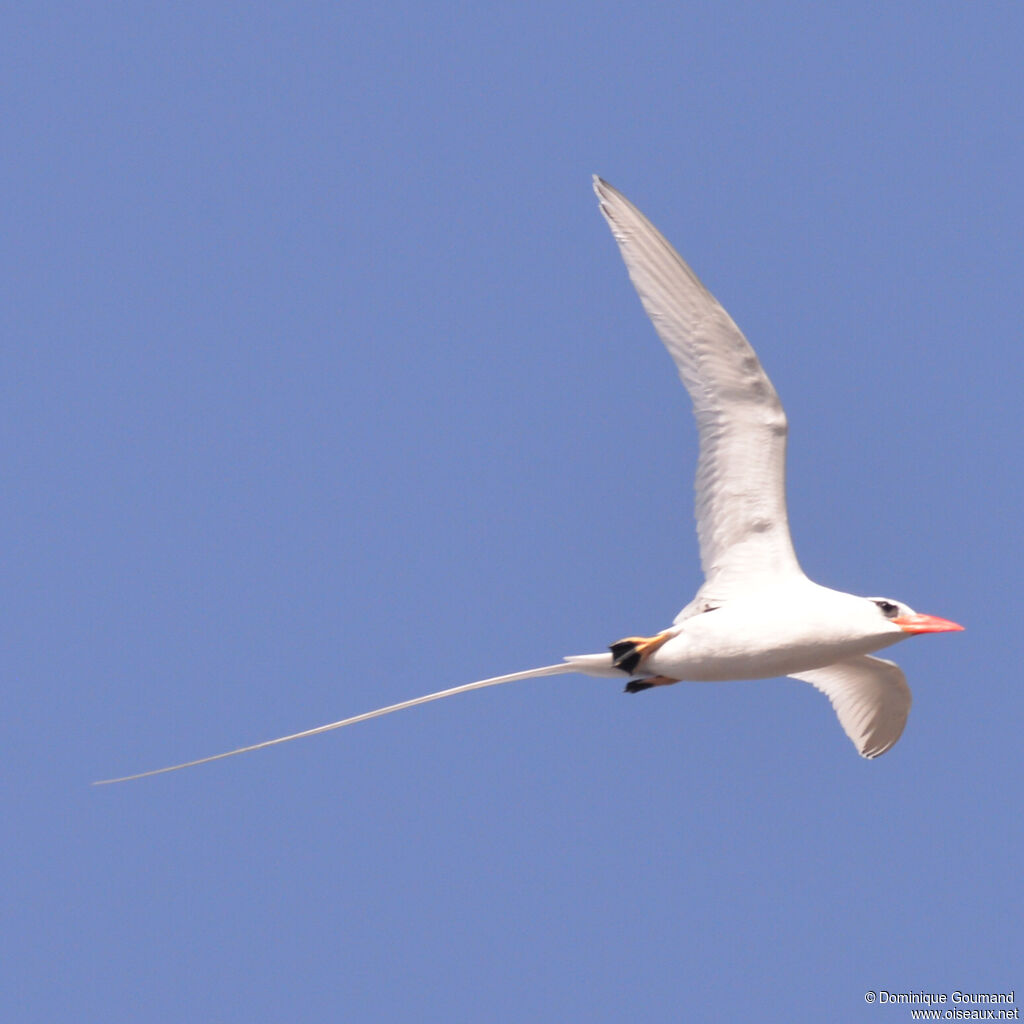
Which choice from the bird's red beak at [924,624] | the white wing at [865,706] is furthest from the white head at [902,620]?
the white wing at [865,706]

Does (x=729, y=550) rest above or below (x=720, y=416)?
below

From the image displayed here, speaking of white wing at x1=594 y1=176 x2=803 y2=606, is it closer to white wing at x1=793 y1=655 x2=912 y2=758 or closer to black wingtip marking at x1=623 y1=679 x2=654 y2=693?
black wingtip marking at x1=623 y1=679 x2=654 y2=693

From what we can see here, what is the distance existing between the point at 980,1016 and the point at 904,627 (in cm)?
322

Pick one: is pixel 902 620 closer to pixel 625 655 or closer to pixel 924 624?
pixel 924 624

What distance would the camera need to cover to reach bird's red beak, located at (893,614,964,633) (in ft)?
44.8

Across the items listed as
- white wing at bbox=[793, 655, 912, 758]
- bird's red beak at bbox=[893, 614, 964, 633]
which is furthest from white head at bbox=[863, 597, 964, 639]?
white wing at bbox=[793, 655, 912, 758]

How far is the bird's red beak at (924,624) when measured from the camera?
13.7m

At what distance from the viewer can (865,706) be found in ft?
50.8

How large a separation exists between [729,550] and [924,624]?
60.0 inches

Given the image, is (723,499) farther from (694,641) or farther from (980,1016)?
(980,1016)

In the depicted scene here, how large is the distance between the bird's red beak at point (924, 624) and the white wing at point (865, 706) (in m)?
1.62

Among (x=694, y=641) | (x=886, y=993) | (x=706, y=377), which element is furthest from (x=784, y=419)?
(x=886, y=993)

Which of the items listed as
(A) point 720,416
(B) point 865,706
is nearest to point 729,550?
(A) point 720,416

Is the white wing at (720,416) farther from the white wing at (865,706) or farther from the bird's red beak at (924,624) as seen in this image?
the white wing at (865,706)
